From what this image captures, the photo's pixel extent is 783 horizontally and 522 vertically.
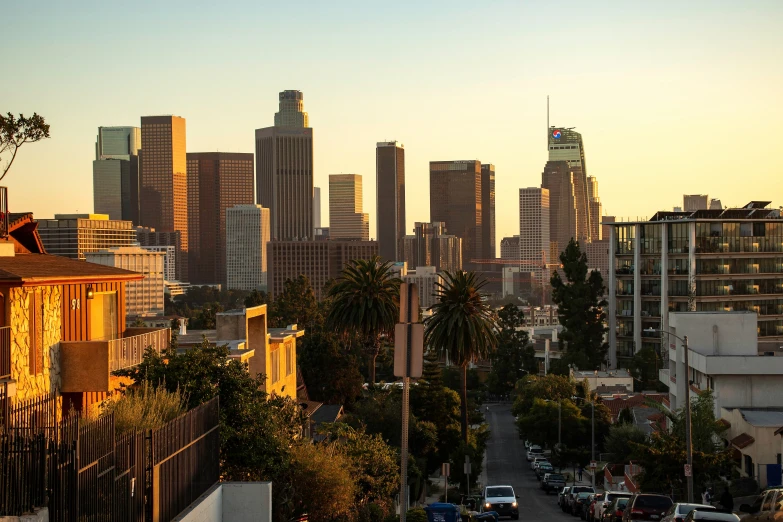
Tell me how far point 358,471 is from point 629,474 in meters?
27.2

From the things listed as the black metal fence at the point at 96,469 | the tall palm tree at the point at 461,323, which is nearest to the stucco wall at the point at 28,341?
the black metal fence at the point at 96,469

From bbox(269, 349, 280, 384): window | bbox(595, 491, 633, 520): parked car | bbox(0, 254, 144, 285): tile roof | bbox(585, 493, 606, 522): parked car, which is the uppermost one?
bbox(0, 254, 144, 285): tile roof

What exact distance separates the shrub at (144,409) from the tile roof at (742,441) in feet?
110

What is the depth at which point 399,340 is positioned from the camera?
54.0 ft

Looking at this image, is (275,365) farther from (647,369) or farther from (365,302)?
(647,369)

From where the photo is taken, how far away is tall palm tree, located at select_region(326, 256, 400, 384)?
7050 centimetres

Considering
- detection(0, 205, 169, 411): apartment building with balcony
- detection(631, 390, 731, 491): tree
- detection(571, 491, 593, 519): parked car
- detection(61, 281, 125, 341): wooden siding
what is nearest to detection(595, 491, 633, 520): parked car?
detection(631, 390, 731, 491): tree

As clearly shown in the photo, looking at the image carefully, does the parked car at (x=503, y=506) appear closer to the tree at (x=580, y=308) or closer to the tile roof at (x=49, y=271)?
the tile roof at (x=49, y=271)

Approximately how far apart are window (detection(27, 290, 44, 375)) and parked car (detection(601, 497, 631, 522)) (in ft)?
59.1

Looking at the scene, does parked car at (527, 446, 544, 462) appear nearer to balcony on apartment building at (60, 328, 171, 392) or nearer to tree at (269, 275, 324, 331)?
tree at (269, 275, 324, 331)

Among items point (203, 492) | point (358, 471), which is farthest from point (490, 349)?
point (203, 492)

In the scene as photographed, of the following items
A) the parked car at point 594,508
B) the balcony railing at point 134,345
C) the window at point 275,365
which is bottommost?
the parked car at point 594,508

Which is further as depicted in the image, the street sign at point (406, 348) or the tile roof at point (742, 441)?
the tile roof at point (742, 441)

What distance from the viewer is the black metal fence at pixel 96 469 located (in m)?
14.7
